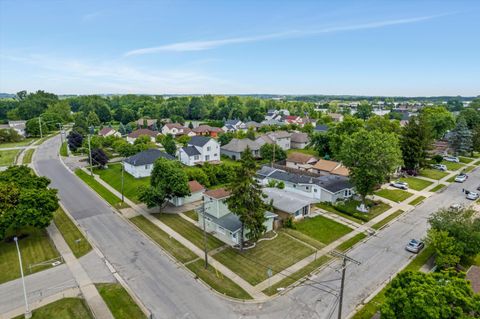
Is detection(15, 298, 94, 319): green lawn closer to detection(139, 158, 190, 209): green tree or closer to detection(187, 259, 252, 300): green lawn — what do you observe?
detection(187, 259, 252, 300): green lawn

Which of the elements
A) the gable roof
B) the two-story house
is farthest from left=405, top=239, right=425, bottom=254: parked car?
the gable roof

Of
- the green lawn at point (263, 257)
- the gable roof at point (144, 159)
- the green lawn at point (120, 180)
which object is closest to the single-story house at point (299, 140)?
the gable roof at point (144, 159)

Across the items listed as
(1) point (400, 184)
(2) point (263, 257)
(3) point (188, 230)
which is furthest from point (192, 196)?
(1) point (400, 184)

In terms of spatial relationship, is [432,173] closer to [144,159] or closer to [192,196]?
[192,196]

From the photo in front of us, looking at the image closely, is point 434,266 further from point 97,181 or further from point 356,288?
point 97,181

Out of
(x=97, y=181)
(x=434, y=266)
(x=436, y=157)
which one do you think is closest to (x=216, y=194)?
(x=434, y=266)

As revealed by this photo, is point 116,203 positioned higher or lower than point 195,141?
lower
